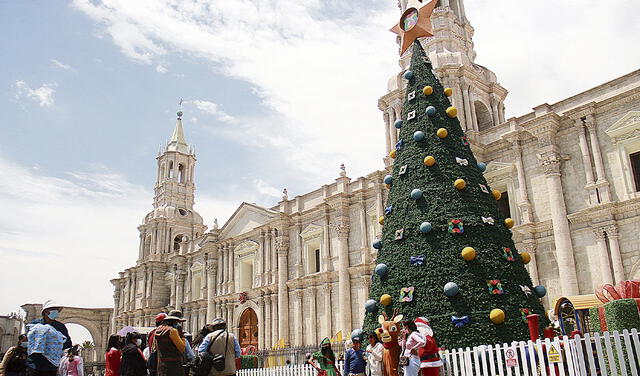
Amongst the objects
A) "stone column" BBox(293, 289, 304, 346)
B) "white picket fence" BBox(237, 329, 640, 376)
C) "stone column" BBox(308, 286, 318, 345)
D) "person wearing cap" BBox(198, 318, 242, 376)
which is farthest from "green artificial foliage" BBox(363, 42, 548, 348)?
"stone column" BBox(293, 289, 304, 346)

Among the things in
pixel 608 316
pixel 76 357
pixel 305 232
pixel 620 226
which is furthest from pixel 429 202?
pixel 305 232

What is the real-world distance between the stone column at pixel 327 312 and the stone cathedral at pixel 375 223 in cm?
5

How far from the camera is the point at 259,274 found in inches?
1124

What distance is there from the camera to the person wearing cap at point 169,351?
658 cm

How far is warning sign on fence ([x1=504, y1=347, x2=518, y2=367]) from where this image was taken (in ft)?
25.0

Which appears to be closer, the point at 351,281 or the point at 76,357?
the point at 76,357

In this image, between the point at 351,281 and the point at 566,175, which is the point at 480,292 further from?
the point at 351,281

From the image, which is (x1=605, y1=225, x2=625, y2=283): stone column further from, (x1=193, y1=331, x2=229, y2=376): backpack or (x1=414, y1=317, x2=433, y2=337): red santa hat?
(x1=193, y1=331, x2=229, y2=376): backpack

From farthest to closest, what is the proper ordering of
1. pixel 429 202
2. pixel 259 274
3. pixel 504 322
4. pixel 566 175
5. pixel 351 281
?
pixel 259 274, pixel 351 281, pixel 566 175, pixel 429 202, pixel 504 322

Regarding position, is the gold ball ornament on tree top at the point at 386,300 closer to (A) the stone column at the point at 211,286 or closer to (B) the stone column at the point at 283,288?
(B) the stone column at the point at 283,288

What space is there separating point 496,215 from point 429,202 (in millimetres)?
1304

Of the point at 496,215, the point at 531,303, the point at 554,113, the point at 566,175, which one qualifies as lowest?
the point at 531,303

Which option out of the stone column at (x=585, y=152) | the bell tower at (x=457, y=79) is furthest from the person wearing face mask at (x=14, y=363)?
the bell tower at (x=457, y=79)

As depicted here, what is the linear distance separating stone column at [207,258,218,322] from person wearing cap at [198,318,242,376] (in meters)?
24.7
